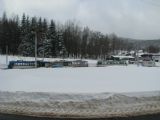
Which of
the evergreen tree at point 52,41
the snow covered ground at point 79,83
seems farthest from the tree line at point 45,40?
the snow covered ground at point 79,83

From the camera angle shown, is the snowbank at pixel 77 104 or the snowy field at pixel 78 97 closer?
the snowbank at pixel 77 104

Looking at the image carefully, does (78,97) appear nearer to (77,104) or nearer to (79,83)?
(77,104)

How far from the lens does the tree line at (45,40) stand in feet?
326

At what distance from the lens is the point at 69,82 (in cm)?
3058

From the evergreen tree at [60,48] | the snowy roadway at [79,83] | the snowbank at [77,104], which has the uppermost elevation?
the evergreen tree at [60,48]

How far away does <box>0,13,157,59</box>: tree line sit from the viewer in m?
99.4

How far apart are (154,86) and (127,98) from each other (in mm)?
5713

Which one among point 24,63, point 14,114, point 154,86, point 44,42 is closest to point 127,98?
point 154,86

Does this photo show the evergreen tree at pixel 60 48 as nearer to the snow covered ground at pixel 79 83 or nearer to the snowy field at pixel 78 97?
the snow covered ground at pixel 79 83

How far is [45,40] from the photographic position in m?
99.9

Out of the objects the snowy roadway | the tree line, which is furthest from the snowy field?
the tree line

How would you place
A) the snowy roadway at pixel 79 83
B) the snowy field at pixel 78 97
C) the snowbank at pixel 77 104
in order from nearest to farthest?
the snowbank at pixel 77 104 < the snowy field at pixel 78 97 < the snowy roadway at pixel 79 83

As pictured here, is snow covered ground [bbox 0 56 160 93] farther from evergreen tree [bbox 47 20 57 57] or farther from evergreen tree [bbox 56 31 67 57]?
evergreen tree [bbox 56 31 67 57]

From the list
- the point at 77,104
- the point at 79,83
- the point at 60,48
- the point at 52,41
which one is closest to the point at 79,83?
the point at 79,83
